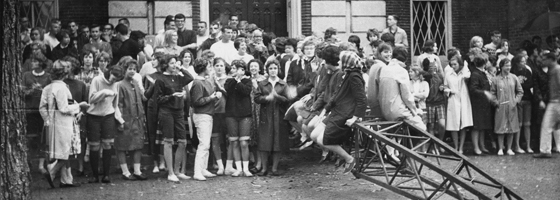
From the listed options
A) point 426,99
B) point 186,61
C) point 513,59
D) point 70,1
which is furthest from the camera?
point 70,1

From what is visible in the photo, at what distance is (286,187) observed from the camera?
1164 cm

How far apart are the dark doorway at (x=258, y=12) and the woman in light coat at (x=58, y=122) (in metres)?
8.25

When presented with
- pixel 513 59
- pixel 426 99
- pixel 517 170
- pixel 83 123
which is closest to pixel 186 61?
pixel 83 123

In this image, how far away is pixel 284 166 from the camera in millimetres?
13438

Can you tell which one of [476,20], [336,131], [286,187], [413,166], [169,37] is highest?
[476,20]

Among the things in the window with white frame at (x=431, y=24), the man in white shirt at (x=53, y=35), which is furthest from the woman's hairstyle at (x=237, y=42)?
the window with white frame at (x=431, y=24)

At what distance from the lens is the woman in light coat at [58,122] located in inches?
451

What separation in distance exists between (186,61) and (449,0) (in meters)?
9.67

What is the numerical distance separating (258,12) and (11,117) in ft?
38.9

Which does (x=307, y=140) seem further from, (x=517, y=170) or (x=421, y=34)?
(x=421, y=34)

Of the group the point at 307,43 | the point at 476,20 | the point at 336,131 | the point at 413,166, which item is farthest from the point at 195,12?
the point at 413,166

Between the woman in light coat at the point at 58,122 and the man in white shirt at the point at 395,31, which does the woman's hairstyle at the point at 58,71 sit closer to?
the woman in light coat at the point at 58,122

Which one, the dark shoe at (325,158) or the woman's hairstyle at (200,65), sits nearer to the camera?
the woman's hairstyle at (200,65)

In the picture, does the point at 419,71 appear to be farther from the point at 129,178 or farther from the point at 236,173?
the point at 129,178
